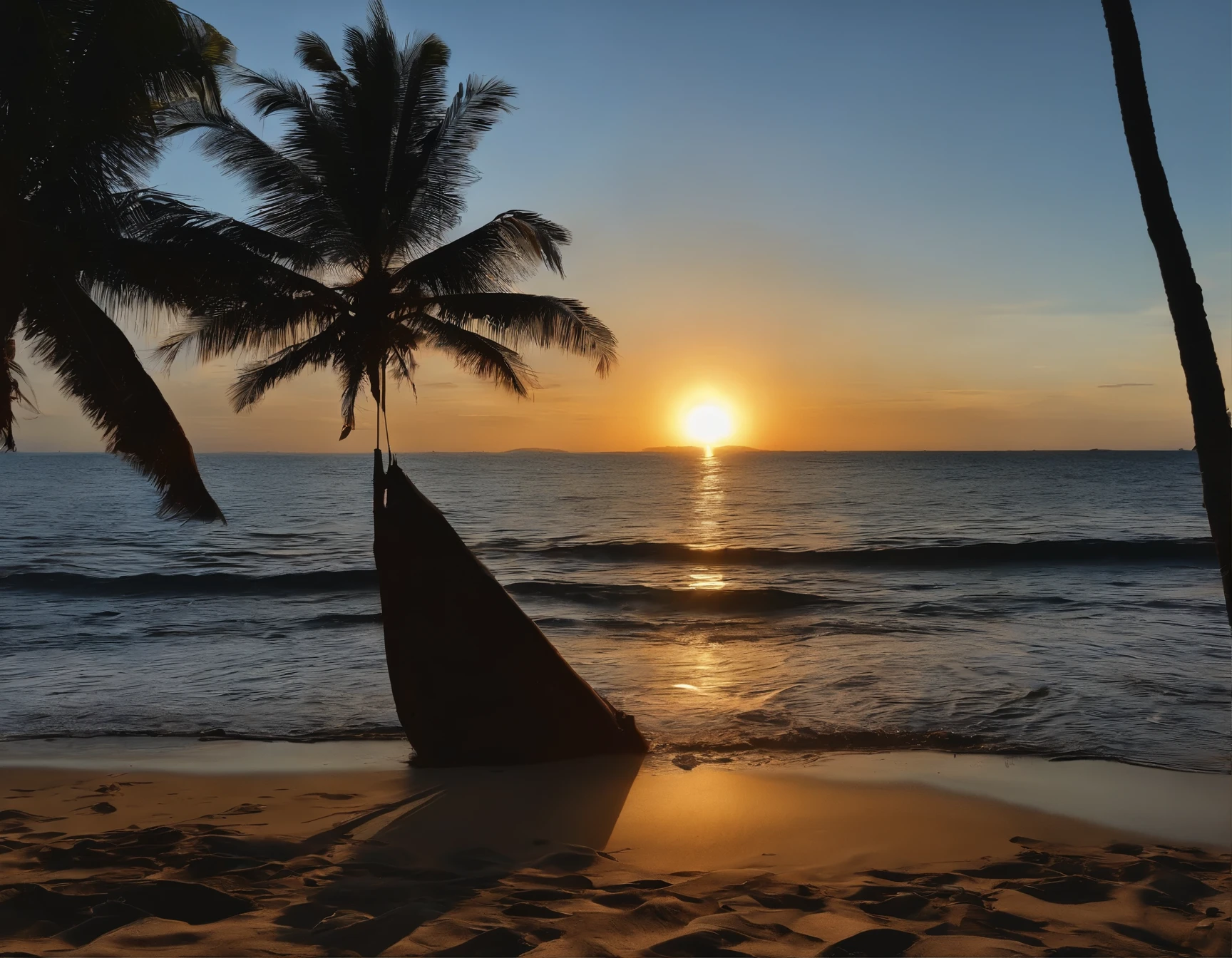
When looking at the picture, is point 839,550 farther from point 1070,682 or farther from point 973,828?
point 973,828

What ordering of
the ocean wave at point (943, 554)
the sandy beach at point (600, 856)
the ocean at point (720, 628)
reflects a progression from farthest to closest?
the ocean wave at point (943, 554) < the ocean at point (720, 628) < the sandy beach at point (600, 856)

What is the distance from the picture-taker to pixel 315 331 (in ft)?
31.2

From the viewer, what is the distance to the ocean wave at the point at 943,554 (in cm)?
3002

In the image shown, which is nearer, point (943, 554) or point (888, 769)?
point (888, 769)

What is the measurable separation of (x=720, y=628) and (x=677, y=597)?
488 cm

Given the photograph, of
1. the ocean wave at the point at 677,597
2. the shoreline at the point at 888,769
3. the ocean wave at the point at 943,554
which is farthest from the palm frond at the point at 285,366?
the ocean wave at the point at 943,554

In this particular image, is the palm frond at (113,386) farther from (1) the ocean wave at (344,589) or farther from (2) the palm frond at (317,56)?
(1) the ocean wave at (344,589)

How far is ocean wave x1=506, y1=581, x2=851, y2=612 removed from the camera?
22.3 meters

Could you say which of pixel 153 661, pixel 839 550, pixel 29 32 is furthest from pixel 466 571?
pixel 839 550

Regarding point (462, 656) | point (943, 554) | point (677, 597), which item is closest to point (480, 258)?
point (462, 656)

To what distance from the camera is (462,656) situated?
25.2 ft

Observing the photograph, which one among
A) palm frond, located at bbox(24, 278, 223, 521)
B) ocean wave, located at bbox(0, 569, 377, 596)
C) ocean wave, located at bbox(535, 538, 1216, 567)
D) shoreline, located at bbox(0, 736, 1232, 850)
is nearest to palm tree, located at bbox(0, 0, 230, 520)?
palm frond, located at bbox(24, 278, 223, 521)

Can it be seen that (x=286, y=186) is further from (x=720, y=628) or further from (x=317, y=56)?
(x=720, y=628)

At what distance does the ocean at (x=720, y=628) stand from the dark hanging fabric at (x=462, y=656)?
2.30 m
